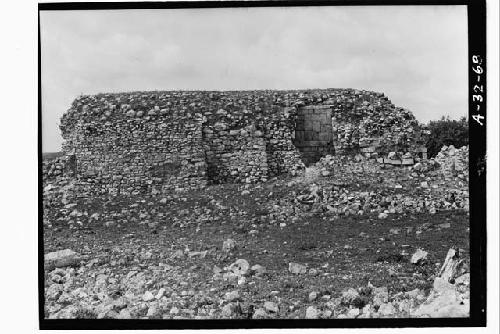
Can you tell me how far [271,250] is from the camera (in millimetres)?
7715

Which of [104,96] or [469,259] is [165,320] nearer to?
[104,96]

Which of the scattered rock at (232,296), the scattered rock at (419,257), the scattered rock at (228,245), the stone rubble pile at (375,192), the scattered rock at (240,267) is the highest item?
the stone rubble pile at (375,192)

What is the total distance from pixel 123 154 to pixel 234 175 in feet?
6.02

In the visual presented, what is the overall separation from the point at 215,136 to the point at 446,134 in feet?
12.6

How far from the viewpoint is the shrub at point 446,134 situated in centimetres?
785

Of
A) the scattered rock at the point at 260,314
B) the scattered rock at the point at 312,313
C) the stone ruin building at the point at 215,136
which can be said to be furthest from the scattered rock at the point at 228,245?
the scattered rock at the point at 312,313

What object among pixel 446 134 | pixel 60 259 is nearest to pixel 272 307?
pixel 60 259

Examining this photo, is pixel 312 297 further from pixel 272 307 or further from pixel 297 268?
pixel 272 307

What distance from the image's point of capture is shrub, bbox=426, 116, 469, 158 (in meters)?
7.85

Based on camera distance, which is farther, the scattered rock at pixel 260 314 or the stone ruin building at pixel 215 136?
the stone ruin building at pixel 215 136

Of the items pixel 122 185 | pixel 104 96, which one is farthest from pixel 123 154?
pixel 104 96

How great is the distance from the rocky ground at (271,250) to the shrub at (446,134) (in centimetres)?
64

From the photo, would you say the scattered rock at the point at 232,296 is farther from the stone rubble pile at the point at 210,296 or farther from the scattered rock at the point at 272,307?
the scattered rock at the point at 272,307

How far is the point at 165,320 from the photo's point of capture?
7332 mm
